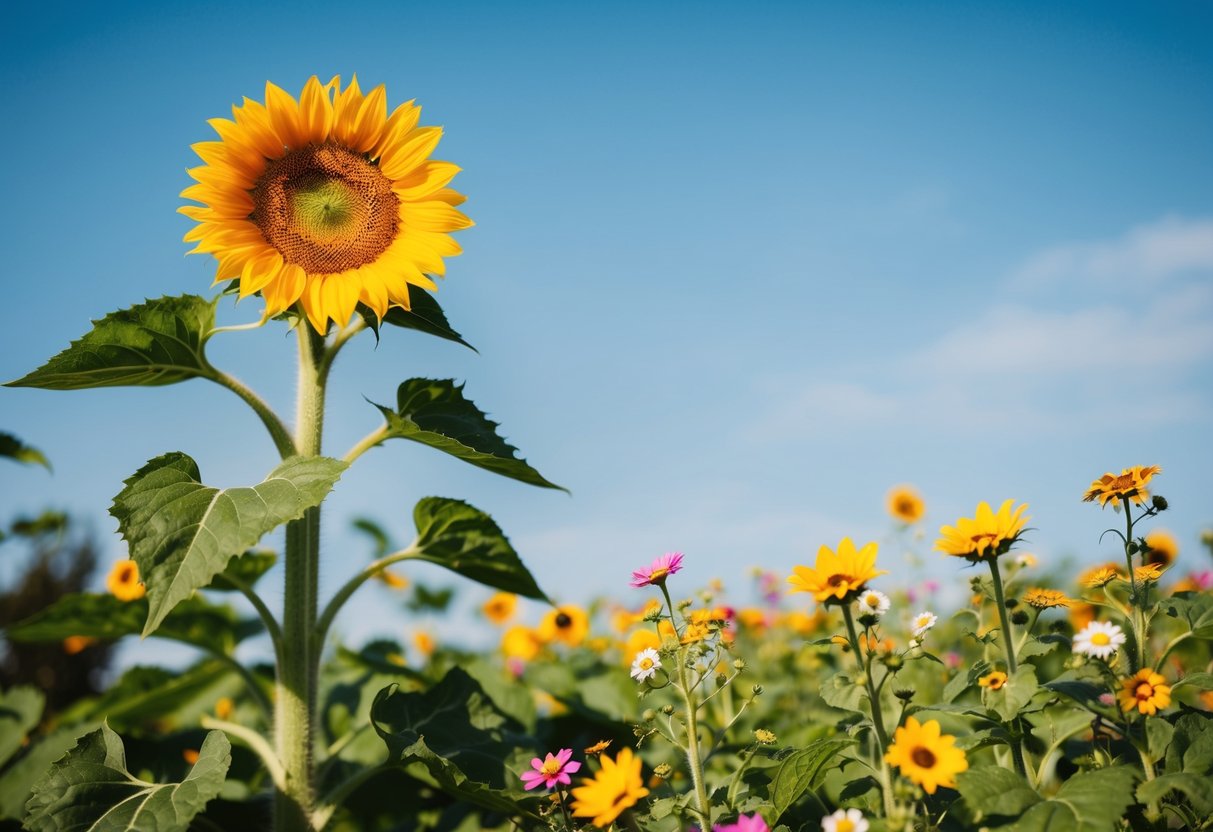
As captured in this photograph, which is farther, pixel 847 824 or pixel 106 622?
pixel 106 622

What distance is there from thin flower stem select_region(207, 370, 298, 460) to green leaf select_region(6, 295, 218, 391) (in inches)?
2.8

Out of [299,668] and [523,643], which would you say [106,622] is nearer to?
[299,668]

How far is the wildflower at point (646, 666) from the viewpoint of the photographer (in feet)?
6.49

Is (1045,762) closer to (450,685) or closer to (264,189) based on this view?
(450,685)

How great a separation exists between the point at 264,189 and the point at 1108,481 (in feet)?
7.22

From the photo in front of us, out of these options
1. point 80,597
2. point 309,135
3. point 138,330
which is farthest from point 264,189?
point 80,597

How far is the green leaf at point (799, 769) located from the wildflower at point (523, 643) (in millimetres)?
3300

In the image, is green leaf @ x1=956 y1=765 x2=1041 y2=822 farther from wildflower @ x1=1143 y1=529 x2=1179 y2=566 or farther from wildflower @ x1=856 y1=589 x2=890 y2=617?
wildflower @ x1=1143 y1=529 x2=1179 y2=566

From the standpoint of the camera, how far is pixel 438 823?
2887 mm

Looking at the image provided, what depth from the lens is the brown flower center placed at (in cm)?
236

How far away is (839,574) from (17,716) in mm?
3332

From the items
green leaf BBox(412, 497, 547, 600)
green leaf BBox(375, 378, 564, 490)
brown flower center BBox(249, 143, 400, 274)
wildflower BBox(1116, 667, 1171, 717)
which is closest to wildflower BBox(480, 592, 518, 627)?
green leaf BBox(412, 497, 547, 600)

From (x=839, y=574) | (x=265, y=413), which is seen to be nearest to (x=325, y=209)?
(x=265, y=413)

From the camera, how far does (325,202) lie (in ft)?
7.89
